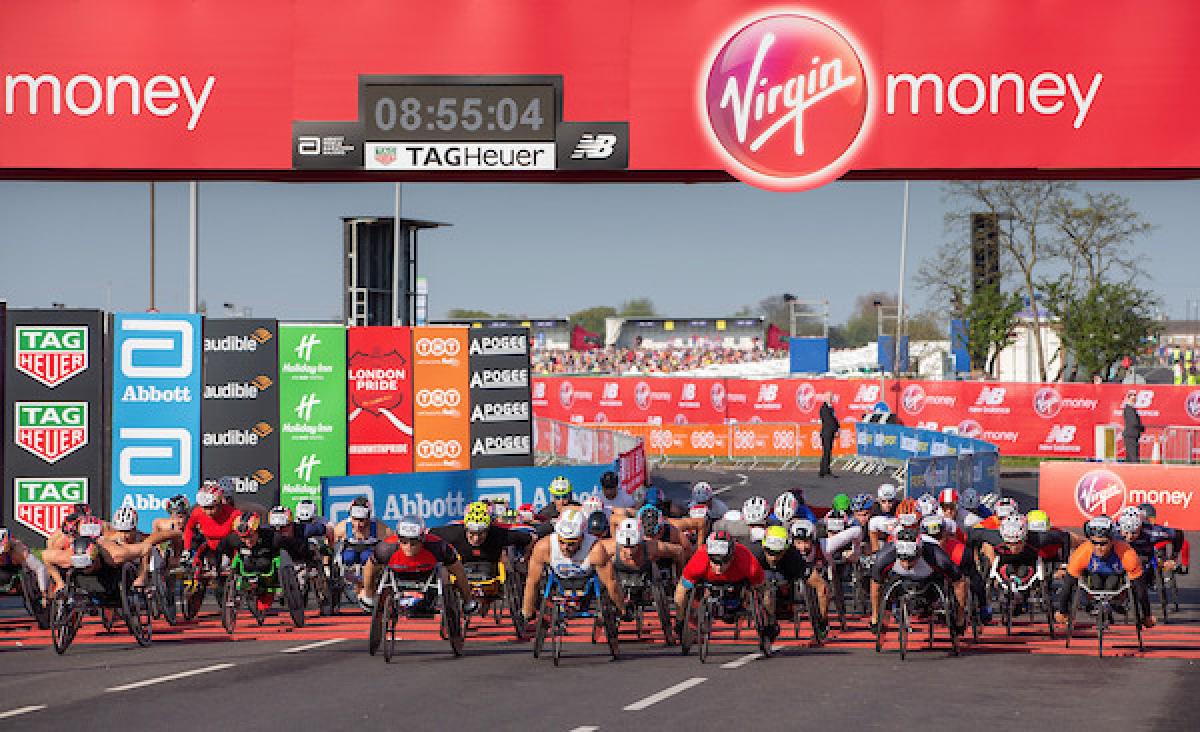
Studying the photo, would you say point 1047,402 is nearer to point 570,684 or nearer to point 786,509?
point 786,509

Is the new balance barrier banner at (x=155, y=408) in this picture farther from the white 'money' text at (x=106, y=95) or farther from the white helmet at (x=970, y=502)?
the white helmet at (x=970, y=502)

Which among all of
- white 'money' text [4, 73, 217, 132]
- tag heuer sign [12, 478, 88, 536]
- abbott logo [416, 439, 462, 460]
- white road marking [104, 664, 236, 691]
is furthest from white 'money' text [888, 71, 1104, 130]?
abbott logo [416, 439, 462, 460]

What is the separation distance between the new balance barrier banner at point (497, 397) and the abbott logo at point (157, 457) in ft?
18.7

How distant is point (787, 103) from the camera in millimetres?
16016

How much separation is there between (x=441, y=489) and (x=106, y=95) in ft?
40.9

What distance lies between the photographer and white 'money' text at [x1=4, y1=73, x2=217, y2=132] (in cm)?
1633

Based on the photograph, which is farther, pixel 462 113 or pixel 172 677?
pixel 172 677

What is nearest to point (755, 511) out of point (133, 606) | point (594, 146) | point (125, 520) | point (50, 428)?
point (594, 146)

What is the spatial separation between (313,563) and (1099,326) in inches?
2040

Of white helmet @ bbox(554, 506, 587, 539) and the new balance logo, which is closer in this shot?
the new balance logo

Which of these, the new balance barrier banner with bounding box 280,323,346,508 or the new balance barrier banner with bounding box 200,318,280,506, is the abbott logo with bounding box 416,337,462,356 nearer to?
the new balance barrier banner with bounding box 280,323,346,508

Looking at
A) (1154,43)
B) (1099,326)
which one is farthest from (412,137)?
(1099,326)

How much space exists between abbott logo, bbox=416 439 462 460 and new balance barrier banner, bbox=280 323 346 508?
5.43 feet

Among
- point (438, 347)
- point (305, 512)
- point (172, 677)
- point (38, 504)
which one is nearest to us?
point (172, 677)
